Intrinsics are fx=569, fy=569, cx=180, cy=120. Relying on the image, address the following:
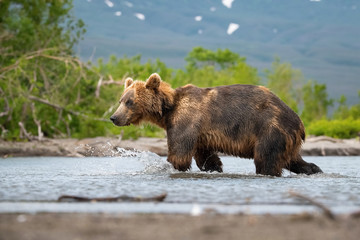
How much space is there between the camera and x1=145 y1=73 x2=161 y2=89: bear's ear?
7.25m

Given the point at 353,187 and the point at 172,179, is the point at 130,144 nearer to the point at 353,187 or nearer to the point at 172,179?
the point at 172,179

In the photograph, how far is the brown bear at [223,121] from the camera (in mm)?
6762

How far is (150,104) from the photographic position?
722 centimetres

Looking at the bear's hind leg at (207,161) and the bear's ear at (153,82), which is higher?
the bear's ear at (153,82)

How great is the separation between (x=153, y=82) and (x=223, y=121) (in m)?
1.06

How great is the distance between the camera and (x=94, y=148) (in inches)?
572

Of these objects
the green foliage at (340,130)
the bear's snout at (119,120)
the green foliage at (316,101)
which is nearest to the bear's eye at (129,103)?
the bear's snout at (119,120)

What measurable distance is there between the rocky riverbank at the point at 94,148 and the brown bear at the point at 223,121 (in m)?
5.80

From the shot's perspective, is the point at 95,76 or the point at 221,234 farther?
the point at 95,76

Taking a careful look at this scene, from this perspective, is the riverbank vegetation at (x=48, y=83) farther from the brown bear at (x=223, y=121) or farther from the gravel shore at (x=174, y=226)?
the gravel shore at (x=174, y=226)

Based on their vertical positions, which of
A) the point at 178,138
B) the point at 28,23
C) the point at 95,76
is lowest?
the point at 178,138

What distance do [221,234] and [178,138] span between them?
14.3 ft

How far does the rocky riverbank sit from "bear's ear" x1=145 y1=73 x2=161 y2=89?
5.79 meters

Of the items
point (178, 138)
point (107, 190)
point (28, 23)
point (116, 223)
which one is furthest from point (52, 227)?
point (28, 23)
